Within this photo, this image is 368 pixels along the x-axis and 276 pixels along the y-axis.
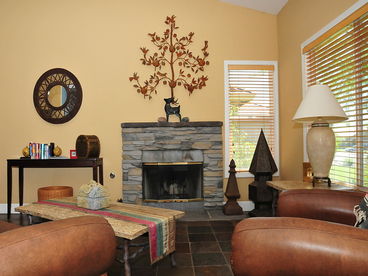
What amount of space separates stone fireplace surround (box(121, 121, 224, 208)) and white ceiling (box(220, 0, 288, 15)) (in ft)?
5.65

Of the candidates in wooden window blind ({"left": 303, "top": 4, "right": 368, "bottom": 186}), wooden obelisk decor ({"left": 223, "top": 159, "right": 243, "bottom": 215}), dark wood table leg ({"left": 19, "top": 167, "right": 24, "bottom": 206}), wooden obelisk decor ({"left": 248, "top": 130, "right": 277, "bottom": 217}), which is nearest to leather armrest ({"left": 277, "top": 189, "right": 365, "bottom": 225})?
wooden window blind ({"left": 303, "top": 4, "right": 368, "bottom": 186})

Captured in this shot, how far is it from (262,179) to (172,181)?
1.22m

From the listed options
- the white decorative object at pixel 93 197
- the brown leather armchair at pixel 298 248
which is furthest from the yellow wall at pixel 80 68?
the brown leather armchair at pixel 298 248

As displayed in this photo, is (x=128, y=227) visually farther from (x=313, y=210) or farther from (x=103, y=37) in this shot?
(x=103, y=37)

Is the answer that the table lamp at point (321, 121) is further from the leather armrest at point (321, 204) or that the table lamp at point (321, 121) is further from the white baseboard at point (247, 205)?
the white baseboard at point (247, 205)

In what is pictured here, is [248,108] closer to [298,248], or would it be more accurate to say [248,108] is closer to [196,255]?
[196,255]

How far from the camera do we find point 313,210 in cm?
161

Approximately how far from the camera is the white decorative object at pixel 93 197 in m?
2.25

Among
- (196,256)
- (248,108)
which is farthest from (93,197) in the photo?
(248,108)

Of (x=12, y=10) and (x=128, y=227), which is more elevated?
(x=12, y=10)

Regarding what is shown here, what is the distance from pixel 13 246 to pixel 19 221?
3.01m

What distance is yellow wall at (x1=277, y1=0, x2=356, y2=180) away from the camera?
2956 mm

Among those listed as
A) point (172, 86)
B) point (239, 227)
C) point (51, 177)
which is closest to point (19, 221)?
point (51, 177)

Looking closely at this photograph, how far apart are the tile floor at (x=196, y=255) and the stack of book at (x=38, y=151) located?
0.84 metres
